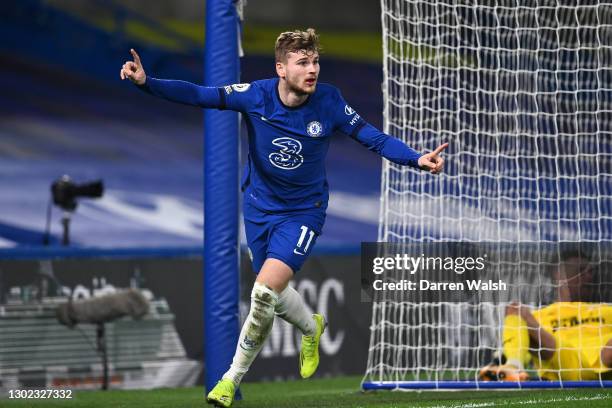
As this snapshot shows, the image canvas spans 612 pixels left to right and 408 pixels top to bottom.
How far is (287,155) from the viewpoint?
5957 mm

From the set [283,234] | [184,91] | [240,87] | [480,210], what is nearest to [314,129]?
[240,87]

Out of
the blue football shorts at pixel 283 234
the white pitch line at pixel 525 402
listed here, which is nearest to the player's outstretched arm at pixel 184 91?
the blue football shorts at pixel 283 234

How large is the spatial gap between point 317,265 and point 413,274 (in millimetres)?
2150

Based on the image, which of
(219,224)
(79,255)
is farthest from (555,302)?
(79,255)

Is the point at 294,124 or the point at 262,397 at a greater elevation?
the point at 294,124

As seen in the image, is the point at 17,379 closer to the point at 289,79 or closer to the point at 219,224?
the point at 219,224

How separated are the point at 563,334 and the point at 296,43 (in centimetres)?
342

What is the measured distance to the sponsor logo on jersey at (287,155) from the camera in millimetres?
5941

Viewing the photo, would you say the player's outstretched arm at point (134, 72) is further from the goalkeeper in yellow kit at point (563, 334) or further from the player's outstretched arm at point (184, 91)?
the goalkeeper in yellow kit at point (563, 334)

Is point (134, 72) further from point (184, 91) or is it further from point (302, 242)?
point (302, 242)

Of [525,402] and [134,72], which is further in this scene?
[525,402]

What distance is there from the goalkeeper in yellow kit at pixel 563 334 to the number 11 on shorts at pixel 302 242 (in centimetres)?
245

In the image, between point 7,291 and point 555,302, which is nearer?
point 555,302

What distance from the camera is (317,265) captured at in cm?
998
